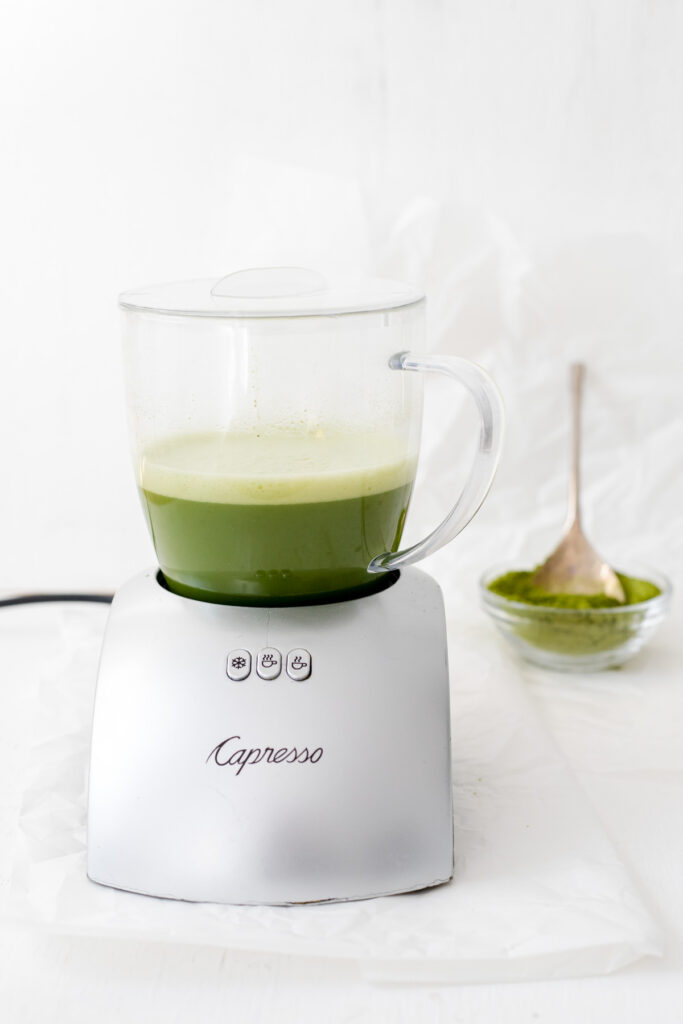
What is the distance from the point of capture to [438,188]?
1135 mm

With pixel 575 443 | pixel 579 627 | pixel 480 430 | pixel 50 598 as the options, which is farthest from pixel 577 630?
pixel 50 598

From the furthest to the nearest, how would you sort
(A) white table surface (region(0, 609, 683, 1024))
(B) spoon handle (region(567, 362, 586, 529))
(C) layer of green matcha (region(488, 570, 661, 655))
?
(B) spoon handle (region(567, 362, 586, 529)) < (C) layer of green matcha (region(488, 570, 661, 655)) < (A) white table surface (region(0, 609, 683, 1024))

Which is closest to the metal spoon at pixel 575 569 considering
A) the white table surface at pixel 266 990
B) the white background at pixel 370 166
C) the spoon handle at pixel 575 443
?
the spoon handle at pixel 575 443

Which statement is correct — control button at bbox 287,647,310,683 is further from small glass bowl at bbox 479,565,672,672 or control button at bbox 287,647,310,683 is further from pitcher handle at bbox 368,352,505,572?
small glass bowl at bbox 479,565,672,672

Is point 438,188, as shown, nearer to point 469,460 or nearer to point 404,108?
point 404,108

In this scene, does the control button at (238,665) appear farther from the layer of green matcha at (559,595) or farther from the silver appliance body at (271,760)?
the layer of green matcha at (559,595)

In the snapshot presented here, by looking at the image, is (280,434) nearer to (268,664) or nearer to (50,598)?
(268,664)

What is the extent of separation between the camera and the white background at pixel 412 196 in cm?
110

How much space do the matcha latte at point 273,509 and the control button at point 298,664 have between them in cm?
4

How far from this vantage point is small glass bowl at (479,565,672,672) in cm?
92

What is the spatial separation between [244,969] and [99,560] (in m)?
0.67

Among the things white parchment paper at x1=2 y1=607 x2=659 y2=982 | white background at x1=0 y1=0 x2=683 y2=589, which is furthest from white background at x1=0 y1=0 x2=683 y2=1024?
white parchment paper at x1=2 y1=607 x2=659 y2=982

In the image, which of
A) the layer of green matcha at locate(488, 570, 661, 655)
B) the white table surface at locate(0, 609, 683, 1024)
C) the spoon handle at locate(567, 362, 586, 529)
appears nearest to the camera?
the white table surface at locate(0, 609, 683, 1024)

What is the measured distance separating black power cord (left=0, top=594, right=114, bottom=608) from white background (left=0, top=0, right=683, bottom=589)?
0.44ft
